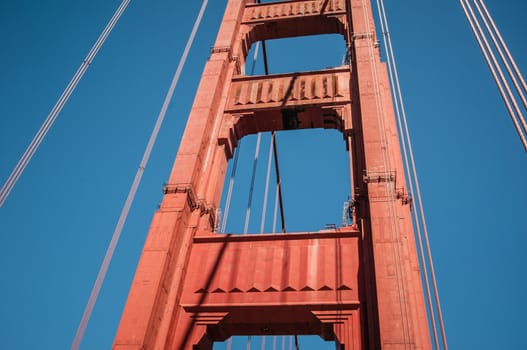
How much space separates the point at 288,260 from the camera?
10.9 m

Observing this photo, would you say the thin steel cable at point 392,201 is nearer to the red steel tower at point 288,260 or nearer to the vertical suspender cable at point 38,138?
the red steel tower at point 288,260

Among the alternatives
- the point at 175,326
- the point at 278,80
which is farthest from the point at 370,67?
the point at 175,326

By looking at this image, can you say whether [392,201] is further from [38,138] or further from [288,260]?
[38,138]

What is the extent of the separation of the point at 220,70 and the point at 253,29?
5.00m

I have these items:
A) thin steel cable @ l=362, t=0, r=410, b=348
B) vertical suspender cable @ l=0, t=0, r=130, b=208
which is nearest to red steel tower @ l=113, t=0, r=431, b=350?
thin steel cable @ l=362, t=0, r=410, b=348

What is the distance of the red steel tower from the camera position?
9086 millimetres

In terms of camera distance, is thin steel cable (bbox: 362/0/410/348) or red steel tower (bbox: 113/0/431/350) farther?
red steel tower (bbox: 113/0/431/350)

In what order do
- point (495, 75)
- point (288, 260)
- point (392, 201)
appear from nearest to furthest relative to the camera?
point (495, 75)
point (392, 201)
point (288, 260)

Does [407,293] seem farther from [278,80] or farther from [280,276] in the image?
[278,80]

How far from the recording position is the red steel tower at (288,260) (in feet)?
29.8

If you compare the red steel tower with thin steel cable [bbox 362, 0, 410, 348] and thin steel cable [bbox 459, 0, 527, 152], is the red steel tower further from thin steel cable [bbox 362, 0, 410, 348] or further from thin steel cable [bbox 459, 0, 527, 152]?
thin steel cable [bbox 459, 0, 527, 152]

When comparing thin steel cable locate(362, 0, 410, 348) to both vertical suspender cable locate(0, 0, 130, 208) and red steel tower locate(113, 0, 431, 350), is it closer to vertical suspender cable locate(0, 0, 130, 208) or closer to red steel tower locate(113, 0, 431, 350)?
red steel tower locate(113, 0, 431, 350)

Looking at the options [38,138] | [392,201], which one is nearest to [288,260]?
[392,201]

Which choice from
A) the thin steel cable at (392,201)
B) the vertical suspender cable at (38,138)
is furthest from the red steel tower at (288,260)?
the vertical suspender cable at (38,138)
